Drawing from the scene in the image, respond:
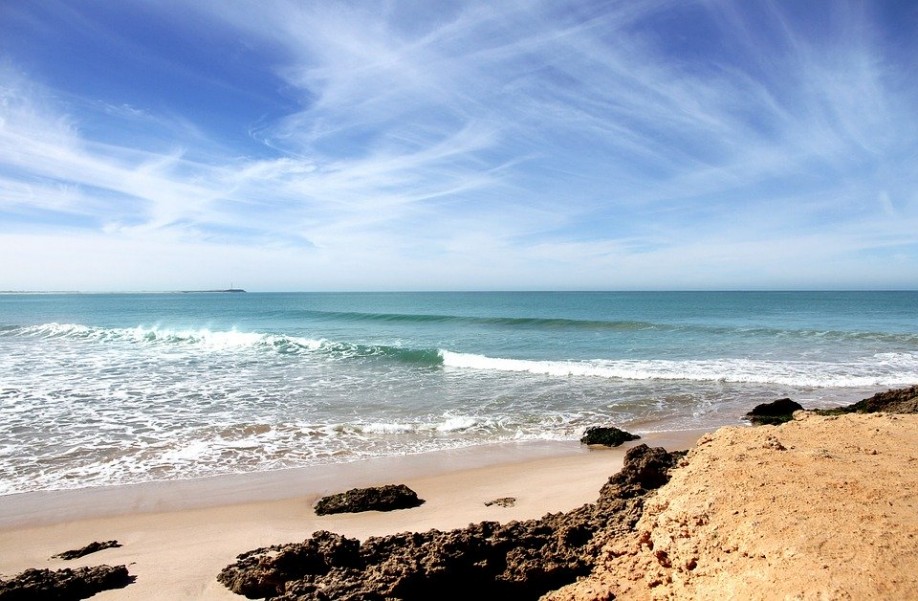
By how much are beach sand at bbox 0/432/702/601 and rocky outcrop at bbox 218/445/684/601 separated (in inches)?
28.8

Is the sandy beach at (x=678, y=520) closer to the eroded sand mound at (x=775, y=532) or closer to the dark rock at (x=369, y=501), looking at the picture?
the eroded sand mound at (x=775, y=532)

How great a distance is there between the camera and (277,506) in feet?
21.3

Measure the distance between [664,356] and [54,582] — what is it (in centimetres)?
2049

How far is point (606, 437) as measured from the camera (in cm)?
925

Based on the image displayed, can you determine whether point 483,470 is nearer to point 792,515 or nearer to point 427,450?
point 427,450

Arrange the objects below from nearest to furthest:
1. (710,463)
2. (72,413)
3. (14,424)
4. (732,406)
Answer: (710,463) → (14,424) → (72,413) → (732,406)

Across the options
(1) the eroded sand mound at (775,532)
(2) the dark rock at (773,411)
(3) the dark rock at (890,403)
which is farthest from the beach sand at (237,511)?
(3) the dark rock at (890,403)

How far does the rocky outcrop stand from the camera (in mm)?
3385

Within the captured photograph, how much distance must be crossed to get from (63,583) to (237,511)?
7.56 ft

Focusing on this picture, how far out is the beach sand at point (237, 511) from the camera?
4.97 metres

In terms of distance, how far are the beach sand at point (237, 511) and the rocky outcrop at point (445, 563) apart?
730mm

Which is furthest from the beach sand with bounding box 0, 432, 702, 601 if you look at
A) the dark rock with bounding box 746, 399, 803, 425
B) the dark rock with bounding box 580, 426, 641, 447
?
the dark rock with bounding box 746, 399, 803, 425

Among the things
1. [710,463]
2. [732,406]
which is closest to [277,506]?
[710,463]

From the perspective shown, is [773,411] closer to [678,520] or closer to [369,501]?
[369,501]
